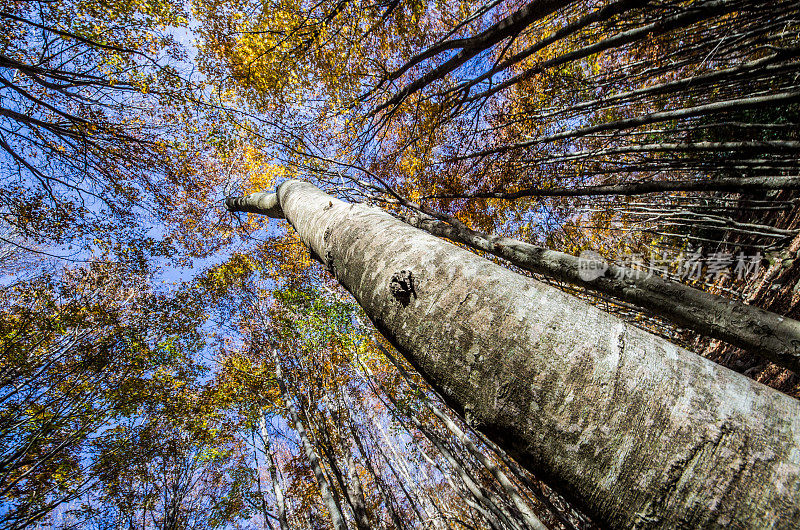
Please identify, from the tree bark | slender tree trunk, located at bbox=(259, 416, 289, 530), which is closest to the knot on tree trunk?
the tree bark

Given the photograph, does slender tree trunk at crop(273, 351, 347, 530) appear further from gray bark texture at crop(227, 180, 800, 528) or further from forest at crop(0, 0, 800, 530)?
gray bark texture at crop(227, 180, 800, 528)

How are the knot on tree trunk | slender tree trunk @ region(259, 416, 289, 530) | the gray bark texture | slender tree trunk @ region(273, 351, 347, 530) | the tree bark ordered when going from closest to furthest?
the gray bark texture, the knot on tree trunk, the tree bark, slender tree trunk @ region(273, 351, 347, 530), slender tree trunk @ region(259, 416, 289, 530)

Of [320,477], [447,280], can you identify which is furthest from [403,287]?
[320,477]

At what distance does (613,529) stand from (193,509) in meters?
11.1

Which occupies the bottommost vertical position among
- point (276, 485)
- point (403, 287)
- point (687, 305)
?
→ point (276, 485)

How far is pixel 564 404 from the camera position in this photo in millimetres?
528

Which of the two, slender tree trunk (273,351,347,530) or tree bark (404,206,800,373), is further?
slender tree trunk (273,351,347,530)

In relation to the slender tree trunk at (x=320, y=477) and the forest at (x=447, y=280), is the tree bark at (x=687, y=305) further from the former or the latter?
the slender tree trunk at (x=320, y=477)

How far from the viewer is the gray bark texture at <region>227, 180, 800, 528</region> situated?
0.42 metres

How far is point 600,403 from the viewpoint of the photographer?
514 mm

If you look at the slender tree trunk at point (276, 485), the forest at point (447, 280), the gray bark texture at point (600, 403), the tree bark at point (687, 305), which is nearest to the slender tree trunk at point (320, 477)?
the forest at point (447, 280)

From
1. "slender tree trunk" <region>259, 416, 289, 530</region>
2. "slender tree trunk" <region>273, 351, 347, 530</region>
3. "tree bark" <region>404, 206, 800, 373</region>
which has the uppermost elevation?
"tree bark" <region>404, 206, 800, 373</region>

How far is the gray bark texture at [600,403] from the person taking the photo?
0.42m

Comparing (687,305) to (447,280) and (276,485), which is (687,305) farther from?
(276,485)
